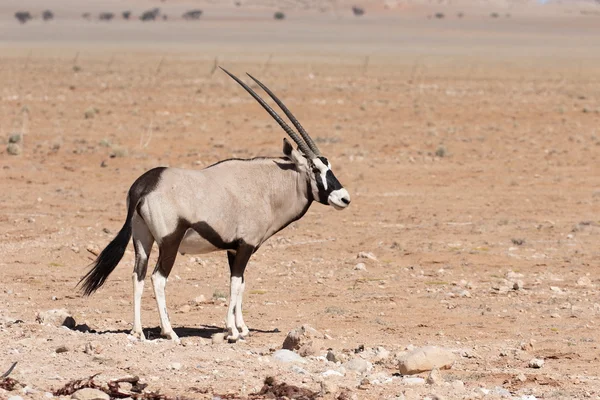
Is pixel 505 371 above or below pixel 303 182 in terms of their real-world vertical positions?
below

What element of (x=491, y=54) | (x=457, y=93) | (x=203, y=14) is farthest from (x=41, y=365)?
(x=203, y=14)

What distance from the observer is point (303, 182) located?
884 centimetres

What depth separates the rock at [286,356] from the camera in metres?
7.10

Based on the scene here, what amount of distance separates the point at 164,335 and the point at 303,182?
68.6 inches

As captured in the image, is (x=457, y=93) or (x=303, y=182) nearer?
(x=303, y=182)

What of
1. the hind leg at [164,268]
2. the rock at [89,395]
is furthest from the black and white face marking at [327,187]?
the rock at [89,395]

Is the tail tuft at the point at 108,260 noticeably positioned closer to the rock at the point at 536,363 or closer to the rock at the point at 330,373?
the rock at the point at 330,373

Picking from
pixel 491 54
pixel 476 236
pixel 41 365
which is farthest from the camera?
pixel 491 54

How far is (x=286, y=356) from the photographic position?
723 centimetres

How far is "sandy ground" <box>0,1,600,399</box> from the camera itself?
277 inches

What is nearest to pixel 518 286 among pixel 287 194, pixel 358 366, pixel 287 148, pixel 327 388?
pixel 287 194

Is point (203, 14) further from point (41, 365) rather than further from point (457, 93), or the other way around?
point (41, 365)

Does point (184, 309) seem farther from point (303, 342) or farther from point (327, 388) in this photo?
point (327, 388)

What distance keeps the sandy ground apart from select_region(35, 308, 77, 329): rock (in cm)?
42
